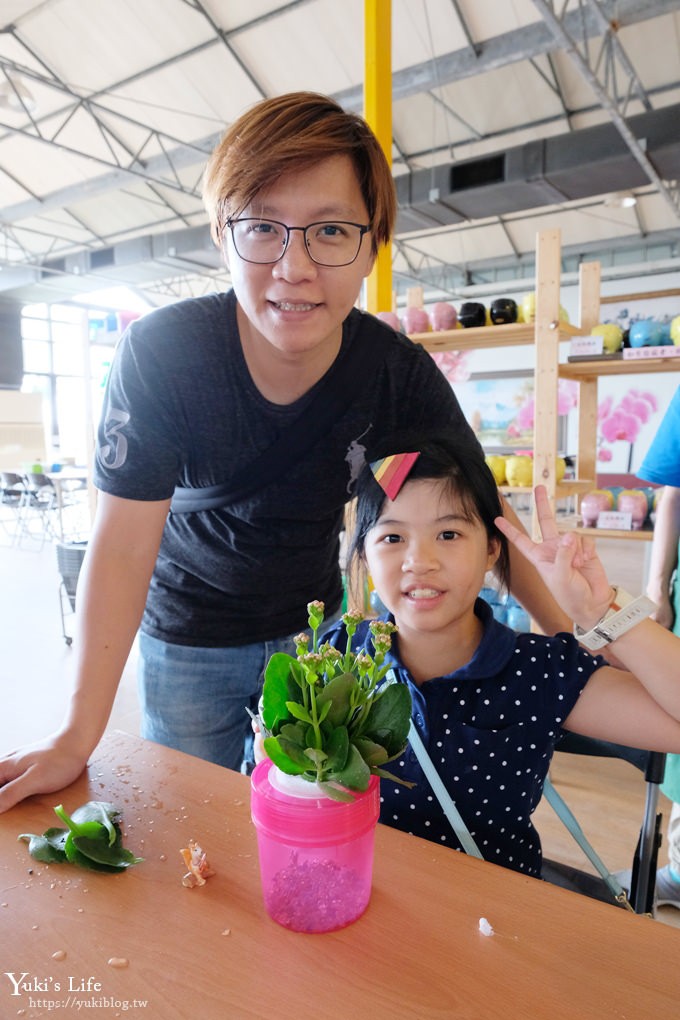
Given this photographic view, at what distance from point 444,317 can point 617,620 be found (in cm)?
275

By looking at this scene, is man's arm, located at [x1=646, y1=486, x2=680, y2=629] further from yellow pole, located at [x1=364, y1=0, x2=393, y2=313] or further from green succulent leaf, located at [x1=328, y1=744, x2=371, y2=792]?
yellow pole, located at [x1=364, y1=0, x2=393, y2=313]

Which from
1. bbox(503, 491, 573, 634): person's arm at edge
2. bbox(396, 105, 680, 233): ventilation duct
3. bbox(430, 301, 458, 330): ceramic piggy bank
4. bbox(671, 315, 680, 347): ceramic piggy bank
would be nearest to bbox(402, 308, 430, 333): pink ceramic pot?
bbox(430, 301, 458, 330): ceramic piggy bank

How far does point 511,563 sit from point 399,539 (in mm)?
287

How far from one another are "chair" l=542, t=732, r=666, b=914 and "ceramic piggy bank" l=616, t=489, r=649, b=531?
213cm

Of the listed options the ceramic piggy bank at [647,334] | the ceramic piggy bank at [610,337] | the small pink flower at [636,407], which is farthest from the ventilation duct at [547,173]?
the small pink flower at [636,407]

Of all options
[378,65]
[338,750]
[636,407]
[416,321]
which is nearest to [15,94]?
[378,65]

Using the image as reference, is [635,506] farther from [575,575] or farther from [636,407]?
[636,407]

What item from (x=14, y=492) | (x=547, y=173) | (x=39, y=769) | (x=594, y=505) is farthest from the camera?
(x=14, y=492)

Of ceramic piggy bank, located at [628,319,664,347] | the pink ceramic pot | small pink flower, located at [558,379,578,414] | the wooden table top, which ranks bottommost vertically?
the wooden table top

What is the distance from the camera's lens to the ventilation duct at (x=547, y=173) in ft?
19.7

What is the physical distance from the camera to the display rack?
291cm

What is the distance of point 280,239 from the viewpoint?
100 cm

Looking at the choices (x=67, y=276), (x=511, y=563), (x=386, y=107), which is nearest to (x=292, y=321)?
(x=511, y=563)

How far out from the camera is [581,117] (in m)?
7.34
